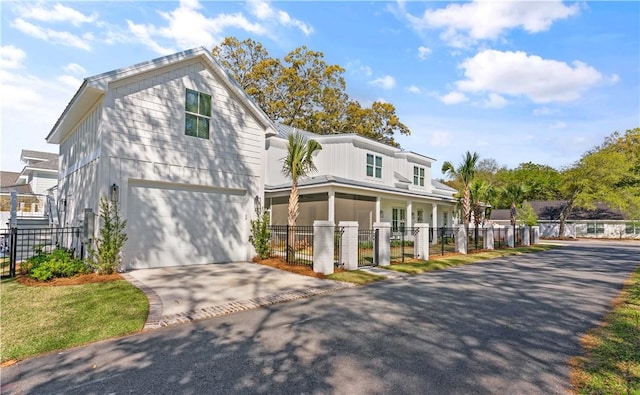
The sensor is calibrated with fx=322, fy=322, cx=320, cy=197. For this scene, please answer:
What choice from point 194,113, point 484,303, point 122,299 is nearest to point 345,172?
point 194,113

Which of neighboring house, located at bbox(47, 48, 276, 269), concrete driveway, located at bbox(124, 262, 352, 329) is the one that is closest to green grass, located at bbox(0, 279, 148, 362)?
concrete driveway, located at bbox(124, 262, 352, 329)

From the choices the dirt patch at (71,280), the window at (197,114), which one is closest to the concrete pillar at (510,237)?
the window at (197,114)

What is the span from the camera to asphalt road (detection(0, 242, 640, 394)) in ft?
11.3

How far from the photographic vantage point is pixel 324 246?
9953mm

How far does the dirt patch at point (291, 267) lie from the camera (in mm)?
9873

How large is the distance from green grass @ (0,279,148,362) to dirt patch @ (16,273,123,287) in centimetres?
26

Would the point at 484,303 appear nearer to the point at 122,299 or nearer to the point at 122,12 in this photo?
the point at 122,299

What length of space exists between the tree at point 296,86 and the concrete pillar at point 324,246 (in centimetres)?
2433

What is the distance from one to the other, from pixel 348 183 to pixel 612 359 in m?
13.1

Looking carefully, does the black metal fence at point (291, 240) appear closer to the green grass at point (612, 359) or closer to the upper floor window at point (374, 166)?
the green grass at point (612, 359)

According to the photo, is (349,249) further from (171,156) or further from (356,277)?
(171,156)

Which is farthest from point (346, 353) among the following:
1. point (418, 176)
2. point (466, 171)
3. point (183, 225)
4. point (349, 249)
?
point (418, 176)

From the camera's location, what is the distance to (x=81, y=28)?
911cm

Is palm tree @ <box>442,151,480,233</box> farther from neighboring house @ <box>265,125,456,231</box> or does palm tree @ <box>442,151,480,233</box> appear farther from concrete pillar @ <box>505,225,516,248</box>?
concrete pillar @ <box>505,225,516,248</box>
